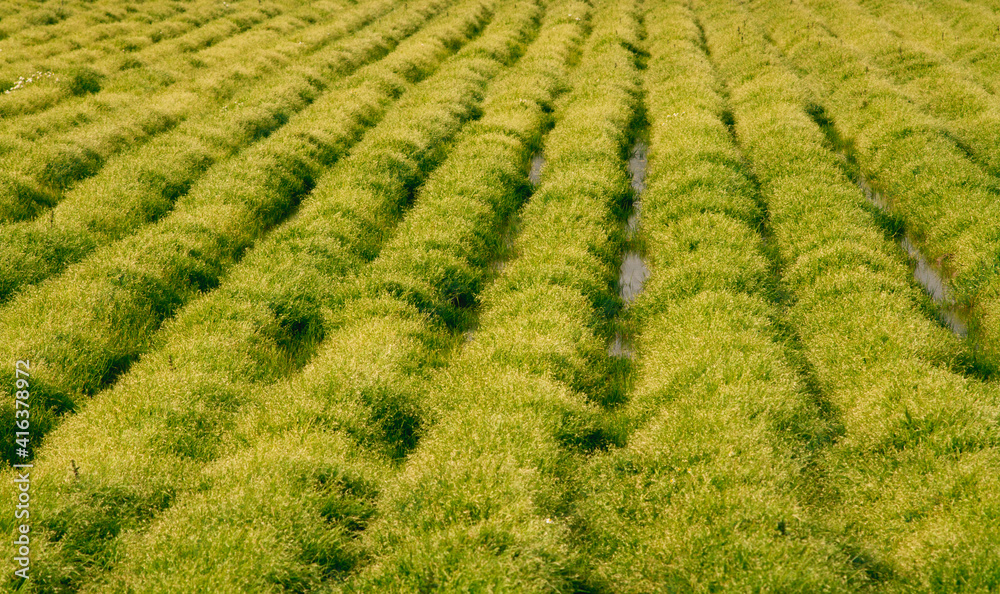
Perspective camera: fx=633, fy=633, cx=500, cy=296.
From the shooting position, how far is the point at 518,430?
6148mm

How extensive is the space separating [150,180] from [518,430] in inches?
364

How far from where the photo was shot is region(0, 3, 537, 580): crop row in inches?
215

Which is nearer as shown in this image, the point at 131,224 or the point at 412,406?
the point at 412,406

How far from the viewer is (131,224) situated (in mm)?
10445

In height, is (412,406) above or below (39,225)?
below

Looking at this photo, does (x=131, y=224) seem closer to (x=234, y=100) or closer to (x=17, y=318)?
(x=17, y=318)

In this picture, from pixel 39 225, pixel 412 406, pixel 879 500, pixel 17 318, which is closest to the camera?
pixel 879 500

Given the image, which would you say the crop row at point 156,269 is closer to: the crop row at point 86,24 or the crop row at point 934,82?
the crop row at point 86,24

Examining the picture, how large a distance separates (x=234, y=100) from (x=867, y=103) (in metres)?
15.6

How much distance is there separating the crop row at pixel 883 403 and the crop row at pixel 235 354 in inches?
177

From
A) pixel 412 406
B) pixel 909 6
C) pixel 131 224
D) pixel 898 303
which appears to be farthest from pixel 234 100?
pixel 909 6

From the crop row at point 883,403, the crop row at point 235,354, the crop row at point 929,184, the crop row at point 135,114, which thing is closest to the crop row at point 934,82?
the crop row at point 929,184

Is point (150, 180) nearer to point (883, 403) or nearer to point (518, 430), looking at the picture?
point (518, 430)

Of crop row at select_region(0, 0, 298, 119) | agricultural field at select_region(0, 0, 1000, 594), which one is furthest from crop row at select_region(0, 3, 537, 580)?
crop row at select_region(0, 0, 298, 119)
